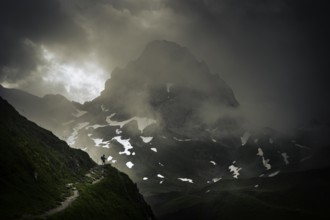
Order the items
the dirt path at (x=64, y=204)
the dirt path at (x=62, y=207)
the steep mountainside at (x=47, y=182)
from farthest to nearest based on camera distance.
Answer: the steep mountainside at (x=47, y=182) < the dirt path at (x=64, y=204) < the dirt path at (x=62, y=207)

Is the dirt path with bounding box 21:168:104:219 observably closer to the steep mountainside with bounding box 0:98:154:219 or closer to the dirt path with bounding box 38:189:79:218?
the dirt path with bounding box 38:189:79:218

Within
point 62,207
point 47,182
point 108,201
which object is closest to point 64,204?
point 62,207

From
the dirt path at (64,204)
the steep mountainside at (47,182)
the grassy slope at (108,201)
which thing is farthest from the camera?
the grassy slope at (108,201)

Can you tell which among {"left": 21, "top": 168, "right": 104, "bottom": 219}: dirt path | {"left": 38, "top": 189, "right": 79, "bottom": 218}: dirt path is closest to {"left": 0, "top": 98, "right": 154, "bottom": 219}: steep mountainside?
{"left": 21, "top": 168, "right": 104, "bottom": 219}: dirt path

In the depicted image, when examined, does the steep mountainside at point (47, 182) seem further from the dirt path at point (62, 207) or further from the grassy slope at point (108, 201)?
the dirt path at point (62, 207)

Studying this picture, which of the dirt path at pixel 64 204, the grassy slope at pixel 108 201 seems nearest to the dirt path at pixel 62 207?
the dirt path at pixel 64 204

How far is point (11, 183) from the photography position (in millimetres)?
75125

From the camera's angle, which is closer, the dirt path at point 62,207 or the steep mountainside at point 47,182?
the dirt path at point 62,207

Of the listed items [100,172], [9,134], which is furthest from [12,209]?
[100,172]

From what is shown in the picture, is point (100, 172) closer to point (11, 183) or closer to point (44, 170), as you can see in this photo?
point (44, 170)

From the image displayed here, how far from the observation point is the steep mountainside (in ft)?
227

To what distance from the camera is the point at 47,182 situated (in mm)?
92062

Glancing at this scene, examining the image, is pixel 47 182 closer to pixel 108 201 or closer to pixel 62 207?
pixel 62 207

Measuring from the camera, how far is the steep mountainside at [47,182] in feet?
227
